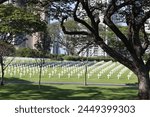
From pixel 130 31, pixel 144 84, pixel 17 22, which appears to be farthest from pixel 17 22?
pixel 144 84

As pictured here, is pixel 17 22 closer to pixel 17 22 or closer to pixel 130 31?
pixel 17 22

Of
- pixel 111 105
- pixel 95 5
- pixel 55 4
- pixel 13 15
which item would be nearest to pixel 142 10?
pixel 95 5

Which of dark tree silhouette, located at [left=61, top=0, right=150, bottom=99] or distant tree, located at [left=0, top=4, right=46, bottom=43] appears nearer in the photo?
dark tree silhouette, located at [left=61, top=0, right=150, bottom=99]

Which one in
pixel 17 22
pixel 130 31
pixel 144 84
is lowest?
pixel 144 84

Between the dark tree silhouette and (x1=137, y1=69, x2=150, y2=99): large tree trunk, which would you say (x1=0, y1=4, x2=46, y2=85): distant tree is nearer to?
the dark tree silhouette

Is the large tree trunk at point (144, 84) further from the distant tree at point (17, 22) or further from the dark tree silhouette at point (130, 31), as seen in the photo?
the distant tree at point (17, 22)

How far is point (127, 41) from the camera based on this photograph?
60.6ft

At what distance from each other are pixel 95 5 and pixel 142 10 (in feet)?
8.47

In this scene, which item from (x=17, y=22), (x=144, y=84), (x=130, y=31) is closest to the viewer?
(x=144, y=84)

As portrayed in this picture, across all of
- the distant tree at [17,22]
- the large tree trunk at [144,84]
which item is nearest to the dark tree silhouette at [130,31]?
the large tree trunk at [144,84]

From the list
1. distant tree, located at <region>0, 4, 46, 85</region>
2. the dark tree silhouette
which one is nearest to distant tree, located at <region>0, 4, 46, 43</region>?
distant tree, located at <region>0, 4, 46, 85</region>

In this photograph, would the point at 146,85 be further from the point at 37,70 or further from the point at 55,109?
the point at 37,70

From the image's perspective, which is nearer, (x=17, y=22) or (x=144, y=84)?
(x=144, y=84)

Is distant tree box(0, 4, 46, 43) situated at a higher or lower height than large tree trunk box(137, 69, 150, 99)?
higher
